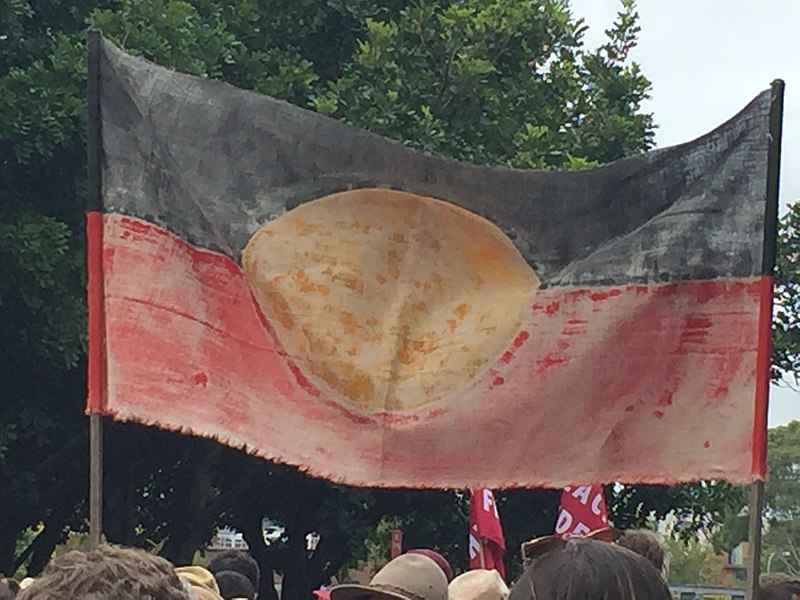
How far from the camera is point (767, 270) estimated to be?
549 cm

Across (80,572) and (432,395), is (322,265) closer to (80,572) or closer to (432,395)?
(432,395)

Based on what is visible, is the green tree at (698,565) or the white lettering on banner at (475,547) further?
the green tree at (698,565)

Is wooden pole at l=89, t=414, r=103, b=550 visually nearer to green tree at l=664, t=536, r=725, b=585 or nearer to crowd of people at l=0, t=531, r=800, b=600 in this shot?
crowd of people at l=0, t=531, r=800, b=600

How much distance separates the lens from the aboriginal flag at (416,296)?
549cm

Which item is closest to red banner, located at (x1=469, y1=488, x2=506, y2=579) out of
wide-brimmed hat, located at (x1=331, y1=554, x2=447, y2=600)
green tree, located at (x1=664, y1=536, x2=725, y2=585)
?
wide-brimmed hat, located at (x1=331, y1=554, x2=447, y2=600)

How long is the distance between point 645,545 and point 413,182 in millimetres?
1565

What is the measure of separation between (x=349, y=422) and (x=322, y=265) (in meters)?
0.59

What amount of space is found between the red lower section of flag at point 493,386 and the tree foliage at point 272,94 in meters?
5.27

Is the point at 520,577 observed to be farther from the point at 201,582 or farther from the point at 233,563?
the point at 233,563

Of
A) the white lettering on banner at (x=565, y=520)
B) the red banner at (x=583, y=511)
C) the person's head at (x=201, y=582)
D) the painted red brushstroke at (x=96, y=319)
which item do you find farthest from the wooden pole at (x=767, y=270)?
the white lettering on banner at (x=565, y=520)

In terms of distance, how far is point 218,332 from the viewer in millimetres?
5621

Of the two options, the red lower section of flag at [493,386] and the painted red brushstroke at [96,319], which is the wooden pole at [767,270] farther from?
the painted red brushstroke at [96,319]

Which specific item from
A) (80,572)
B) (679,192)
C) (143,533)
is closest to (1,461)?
(143,533)

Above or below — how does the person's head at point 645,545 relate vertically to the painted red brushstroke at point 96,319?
below
